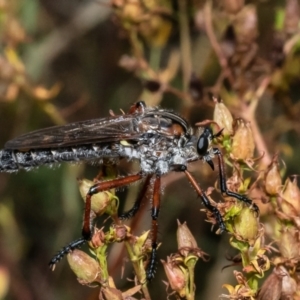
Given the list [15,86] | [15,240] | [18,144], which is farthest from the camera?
[15,240]

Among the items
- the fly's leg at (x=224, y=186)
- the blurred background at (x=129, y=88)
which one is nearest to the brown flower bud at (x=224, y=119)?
the fly's leg at (x=224, y=186)

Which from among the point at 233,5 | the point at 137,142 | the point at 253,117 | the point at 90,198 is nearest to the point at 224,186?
the point at 90,198

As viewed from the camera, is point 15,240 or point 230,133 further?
point 15,240

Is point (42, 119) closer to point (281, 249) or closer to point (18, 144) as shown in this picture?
point (18, 144)

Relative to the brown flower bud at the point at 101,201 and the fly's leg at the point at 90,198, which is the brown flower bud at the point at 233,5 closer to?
the fly's leg at the point at 90,198

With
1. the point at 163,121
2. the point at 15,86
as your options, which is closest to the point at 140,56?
the point at 163,121

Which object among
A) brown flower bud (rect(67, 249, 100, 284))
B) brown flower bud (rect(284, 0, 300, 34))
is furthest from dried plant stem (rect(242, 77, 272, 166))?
brown flower bud (rect(67, 249, 100, 284))
